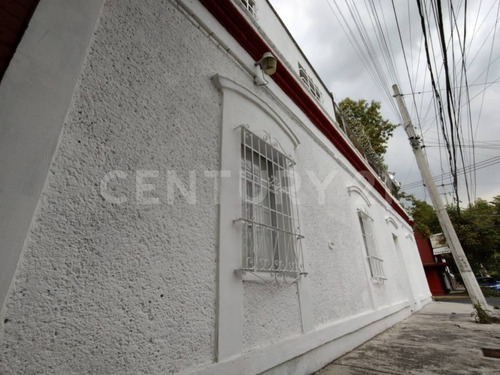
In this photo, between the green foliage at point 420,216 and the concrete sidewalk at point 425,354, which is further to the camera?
the green foliage at point 420,216

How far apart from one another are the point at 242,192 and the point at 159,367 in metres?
1.49

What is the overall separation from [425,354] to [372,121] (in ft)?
48.0

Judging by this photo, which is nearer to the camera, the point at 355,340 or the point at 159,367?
the point at 159,367

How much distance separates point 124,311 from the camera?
1327mm

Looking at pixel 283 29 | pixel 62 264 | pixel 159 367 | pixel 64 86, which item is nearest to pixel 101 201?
pixel 62 264

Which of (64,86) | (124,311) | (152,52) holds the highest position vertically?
(152,52)

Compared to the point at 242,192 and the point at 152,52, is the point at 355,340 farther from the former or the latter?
the point at 152,52

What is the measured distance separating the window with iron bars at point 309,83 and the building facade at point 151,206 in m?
2.64

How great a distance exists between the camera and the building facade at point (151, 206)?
1.13 metres

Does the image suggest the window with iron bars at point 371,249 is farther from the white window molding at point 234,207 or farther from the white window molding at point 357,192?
the white window molding at point 234,207

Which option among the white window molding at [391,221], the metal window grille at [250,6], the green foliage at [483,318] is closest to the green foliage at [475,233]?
the white window molding at [391,221]

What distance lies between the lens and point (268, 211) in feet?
9.39

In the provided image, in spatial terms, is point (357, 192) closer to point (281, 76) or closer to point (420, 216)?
point (281, 76)

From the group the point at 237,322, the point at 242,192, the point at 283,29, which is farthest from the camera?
the point at 283,29
